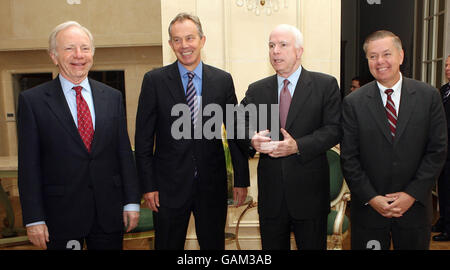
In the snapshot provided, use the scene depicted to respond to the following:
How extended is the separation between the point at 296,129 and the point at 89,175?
115cm

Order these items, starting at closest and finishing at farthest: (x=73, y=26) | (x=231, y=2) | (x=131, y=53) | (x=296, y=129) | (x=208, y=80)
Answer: (x=73, y=26)
(x=296, y=129)
(x=208, y=80)
(x=231, y=2)
(x=131, y=53)

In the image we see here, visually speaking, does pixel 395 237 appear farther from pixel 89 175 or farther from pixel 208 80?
pixel 89 175

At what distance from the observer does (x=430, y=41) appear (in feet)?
19.8

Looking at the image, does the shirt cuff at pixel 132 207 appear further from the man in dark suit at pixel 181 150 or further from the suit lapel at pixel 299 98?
the suit lapel at pixel 299 98

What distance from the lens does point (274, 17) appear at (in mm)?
3949

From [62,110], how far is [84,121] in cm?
12

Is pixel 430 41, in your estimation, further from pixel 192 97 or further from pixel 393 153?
pixel 192 97

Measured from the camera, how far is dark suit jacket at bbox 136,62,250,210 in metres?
2.27

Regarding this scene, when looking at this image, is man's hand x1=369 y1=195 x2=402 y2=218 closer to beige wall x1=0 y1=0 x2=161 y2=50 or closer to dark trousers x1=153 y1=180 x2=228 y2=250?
dark trousers x1=153 y1=180 x2=228 y2=250

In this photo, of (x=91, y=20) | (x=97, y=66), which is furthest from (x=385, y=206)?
A: (x=97, y=66)

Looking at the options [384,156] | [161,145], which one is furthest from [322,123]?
[161,145]

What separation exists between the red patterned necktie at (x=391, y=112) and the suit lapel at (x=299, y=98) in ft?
1.43

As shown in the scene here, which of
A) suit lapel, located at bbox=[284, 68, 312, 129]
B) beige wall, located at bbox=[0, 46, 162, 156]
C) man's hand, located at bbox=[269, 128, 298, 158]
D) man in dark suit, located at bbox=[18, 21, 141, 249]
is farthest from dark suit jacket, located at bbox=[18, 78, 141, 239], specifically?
beige wall, located at bbox=[0, 46, 162, 156]

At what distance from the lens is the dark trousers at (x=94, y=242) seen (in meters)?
1.98
